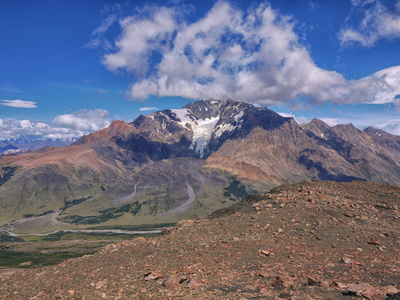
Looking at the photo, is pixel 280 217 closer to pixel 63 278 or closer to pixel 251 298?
pixel 251 298

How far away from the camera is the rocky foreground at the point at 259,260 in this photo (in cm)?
1755

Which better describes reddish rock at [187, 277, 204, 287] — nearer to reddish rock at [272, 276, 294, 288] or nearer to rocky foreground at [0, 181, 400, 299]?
rocky foreground at [0, 181, 400, 299]

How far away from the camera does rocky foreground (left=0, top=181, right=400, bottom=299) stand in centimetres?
1755

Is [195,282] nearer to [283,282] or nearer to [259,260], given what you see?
[283,282]

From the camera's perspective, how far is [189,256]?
24266 mm

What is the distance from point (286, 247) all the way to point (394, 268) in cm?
828

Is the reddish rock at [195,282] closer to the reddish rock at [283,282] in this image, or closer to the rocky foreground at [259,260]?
the rocky foreground at [259,260]

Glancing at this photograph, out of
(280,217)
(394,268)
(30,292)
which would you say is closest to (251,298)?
(394,268)

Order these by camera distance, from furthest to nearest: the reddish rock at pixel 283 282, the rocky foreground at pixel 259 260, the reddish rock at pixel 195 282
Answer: the reddish rock at pixel 195 282 < the rocky foreground at pixel 259 260 < the reddish rock at pixel 283 282

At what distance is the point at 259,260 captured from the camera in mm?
22297

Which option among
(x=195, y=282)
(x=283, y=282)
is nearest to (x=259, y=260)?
(x=283, y=282)

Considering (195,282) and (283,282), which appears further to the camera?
(195,282)

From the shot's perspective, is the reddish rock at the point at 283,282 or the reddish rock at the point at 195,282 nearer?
the reddish rock at the point at 283,282

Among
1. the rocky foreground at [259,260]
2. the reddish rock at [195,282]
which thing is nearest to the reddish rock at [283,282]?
the rocky foreground at [259,260]
